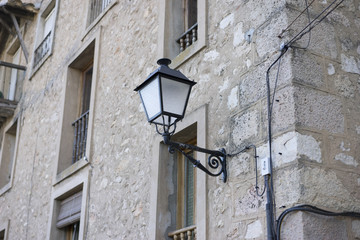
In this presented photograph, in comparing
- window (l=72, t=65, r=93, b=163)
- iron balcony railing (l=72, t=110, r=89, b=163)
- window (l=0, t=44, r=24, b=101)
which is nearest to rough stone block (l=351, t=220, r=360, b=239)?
window (l=72, t=65, r=93, b=163)

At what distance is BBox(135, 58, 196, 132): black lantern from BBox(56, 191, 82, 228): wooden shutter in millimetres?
3172

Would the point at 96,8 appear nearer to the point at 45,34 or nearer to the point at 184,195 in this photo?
the point at 45,34

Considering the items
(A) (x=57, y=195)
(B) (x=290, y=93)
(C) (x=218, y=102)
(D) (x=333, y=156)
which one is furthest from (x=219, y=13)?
(A) (x=57, y=195)

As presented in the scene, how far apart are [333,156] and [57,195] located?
4.56 m

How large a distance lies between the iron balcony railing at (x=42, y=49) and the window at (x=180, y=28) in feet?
14.0

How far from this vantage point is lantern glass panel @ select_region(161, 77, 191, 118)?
409 centimetres

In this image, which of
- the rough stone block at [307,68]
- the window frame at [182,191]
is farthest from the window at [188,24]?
the rough stone block at [307,68]

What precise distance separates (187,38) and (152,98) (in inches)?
71.5

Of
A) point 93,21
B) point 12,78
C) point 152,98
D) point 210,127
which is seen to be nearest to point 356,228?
point 210,127

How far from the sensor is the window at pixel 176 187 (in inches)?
196

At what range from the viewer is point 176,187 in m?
5.33

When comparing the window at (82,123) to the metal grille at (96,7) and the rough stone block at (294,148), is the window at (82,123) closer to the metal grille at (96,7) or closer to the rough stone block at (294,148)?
the metal grille at (96,7)

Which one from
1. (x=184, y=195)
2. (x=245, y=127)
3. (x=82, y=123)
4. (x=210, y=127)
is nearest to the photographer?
(x=245, y=127)

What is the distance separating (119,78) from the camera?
21.9ft
